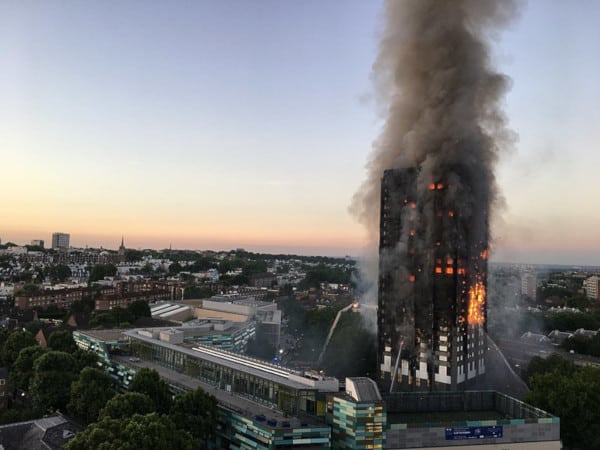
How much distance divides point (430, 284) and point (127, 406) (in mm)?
27435

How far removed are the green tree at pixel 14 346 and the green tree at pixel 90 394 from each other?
16.2 meters

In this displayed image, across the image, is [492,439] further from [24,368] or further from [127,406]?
[24,368]

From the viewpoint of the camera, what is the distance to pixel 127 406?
29.5 meters

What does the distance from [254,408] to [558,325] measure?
2483 inches

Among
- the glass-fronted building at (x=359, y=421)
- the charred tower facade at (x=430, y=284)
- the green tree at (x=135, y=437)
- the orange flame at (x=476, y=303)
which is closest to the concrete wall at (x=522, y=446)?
the glass-fronted building at (x=359, y=421)

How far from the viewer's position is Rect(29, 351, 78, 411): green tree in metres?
38.4

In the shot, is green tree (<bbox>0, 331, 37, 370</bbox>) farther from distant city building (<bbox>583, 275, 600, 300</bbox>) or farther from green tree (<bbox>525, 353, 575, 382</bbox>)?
distant city building (<bbox>583, 275, 600, 300</bbox>)

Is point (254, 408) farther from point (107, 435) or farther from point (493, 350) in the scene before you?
point (493, 350)

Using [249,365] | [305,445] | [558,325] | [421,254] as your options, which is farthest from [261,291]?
[305,445]

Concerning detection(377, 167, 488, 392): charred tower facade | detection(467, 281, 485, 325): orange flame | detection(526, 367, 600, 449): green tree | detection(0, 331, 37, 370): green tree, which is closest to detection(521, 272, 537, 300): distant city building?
detection(467, 281, 485, 325): orange flame

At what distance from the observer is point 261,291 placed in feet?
420

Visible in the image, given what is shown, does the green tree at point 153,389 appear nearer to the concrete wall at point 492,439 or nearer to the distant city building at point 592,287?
the concrete wall at point 492,439

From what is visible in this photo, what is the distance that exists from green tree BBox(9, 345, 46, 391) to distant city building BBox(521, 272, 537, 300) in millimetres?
120983

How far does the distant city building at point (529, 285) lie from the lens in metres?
140
